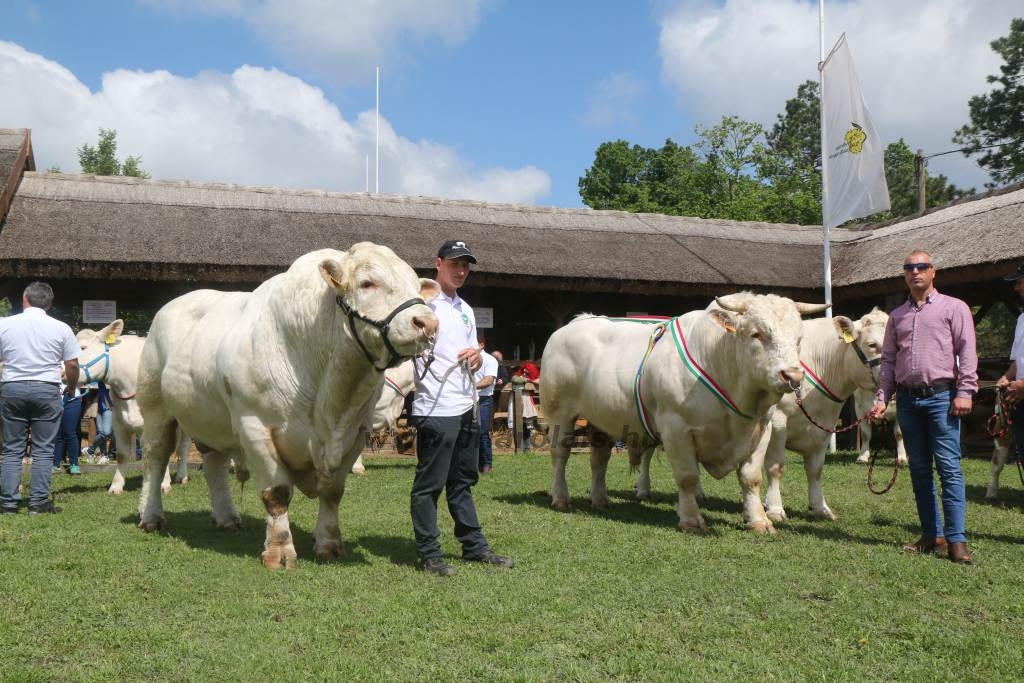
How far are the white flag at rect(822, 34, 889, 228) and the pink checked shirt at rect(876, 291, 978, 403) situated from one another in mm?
9833

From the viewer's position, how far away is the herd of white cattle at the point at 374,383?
544 cm

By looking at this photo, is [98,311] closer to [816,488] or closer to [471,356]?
[471,356]

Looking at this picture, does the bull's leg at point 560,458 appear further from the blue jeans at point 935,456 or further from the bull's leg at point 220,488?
the blue jeans at point 935,456

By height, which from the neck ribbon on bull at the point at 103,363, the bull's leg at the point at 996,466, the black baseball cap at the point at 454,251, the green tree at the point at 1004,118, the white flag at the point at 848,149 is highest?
the green tree at the point at 1004,118

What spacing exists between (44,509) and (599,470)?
5.41 m

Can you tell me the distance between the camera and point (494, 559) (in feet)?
19.0

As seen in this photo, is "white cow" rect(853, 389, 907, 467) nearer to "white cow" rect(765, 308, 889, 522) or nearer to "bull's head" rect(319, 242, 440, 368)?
"white cow" rect(765, 308, 889, 522)

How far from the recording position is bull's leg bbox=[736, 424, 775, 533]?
7.28 m

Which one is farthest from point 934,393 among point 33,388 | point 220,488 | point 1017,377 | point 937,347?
point 33,388

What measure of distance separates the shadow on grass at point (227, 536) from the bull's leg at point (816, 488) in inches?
171

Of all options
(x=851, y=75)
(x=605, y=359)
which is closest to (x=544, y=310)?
(x=851, y=75)

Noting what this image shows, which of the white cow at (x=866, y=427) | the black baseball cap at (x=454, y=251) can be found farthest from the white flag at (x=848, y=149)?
the black baseball cap at (x=454, y=251)

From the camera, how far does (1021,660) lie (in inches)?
152

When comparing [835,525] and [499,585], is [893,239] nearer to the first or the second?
[835,525]
